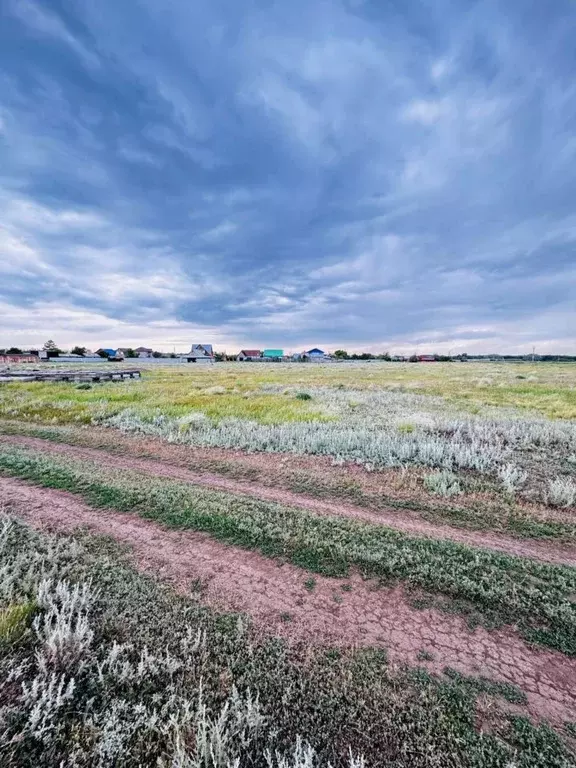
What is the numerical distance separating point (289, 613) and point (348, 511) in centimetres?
304

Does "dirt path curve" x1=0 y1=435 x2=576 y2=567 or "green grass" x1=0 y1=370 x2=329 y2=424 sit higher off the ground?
"green grass" x1=0 y1=370 x2=329 y2=424

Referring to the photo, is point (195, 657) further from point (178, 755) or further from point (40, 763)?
point (40, 763)

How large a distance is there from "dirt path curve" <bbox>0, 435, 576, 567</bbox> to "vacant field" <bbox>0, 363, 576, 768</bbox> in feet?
0.16

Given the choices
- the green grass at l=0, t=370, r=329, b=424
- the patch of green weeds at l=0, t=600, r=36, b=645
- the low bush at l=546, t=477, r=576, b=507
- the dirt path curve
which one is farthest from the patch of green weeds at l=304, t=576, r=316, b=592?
the green grass at l=0, t=370, r=329, b=424

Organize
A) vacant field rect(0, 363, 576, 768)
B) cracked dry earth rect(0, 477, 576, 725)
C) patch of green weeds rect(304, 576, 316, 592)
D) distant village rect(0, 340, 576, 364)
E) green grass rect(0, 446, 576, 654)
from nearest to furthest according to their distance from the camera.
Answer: vacant field rect(0, 363, 576, 768)
cracked dry earth rect(0, 477, 576, 725)
green grass rect(0, 446, 576, 654)
patch of green weeds rect(304, 576, 316, 592)
distant village rect(0, 340, 576, 364)

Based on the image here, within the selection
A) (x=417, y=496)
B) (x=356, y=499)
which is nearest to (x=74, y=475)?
(x=356, y=499)

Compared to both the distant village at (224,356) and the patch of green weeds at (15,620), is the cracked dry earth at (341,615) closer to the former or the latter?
the patch of green weeds at (15,620)

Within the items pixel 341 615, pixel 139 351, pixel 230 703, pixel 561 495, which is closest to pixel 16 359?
pixel 139 351

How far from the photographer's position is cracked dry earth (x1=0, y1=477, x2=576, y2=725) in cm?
336

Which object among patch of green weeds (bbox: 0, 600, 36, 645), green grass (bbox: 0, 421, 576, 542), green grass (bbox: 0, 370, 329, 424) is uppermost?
green grass (bbox: 0, 370, 329, 424)

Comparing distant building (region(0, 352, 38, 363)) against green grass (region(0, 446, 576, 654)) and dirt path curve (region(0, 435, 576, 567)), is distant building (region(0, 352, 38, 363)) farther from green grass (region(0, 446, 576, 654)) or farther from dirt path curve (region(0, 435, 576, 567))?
green grass (region(0, 446, 576, 654))

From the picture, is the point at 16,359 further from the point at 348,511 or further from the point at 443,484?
the point at 443,484

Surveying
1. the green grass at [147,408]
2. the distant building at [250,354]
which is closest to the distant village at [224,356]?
the distant building at [250,354]

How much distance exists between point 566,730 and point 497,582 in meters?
1.88
